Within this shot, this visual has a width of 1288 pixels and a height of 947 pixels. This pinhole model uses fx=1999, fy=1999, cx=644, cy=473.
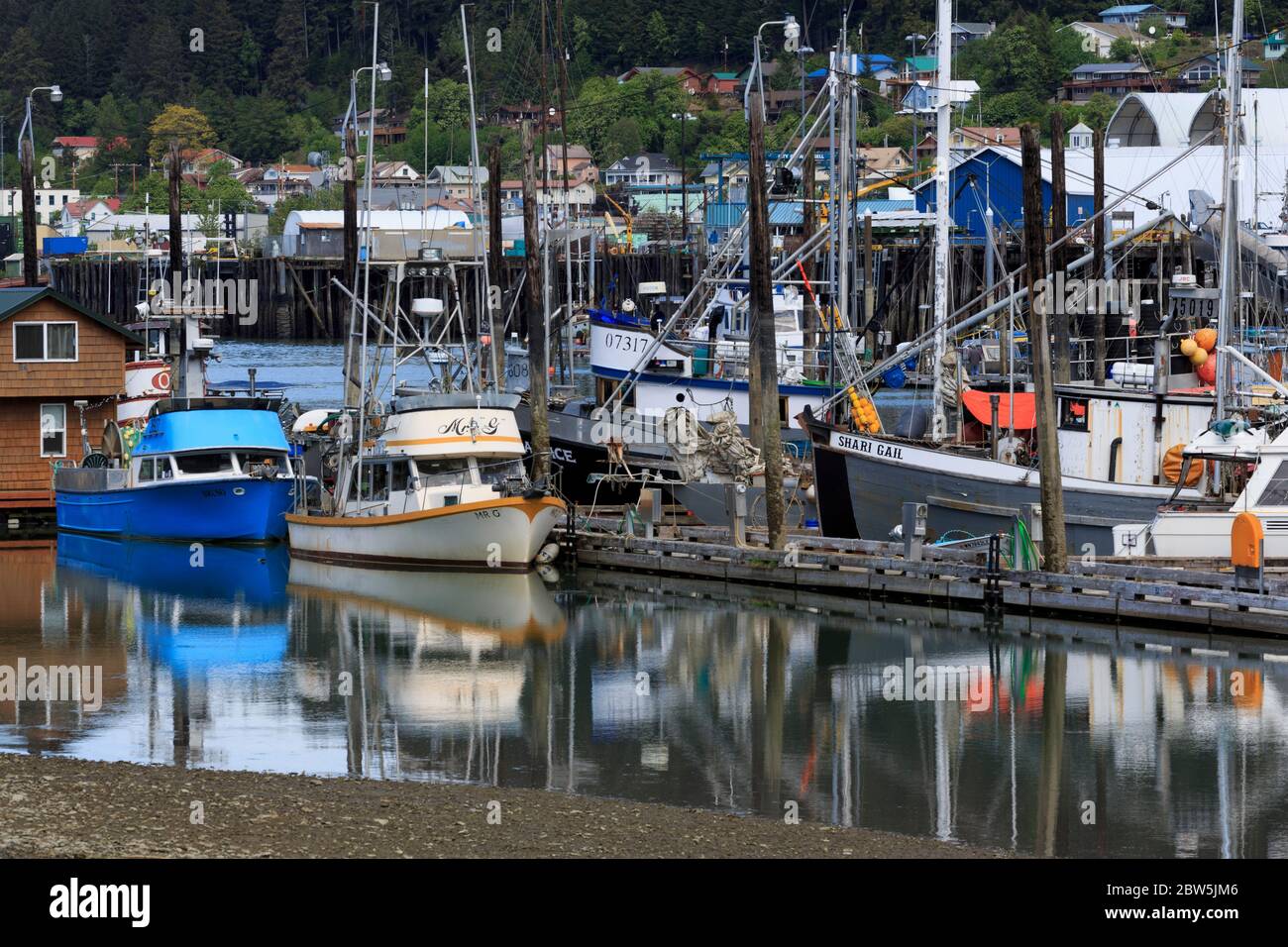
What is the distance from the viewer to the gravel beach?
16438 mm

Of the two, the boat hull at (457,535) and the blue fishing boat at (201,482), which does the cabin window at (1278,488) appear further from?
the blue fishing boat at (201,482)

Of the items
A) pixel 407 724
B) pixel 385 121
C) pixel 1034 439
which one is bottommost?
pixel 407 724

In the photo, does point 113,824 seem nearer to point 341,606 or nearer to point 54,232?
point 341,606

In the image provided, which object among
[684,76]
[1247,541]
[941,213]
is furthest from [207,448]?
[684,76]

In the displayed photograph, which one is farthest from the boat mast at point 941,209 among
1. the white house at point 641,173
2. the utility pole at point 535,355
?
the white house at point 641,173

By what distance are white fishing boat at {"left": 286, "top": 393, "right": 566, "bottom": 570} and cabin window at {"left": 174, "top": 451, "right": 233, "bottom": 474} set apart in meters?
4.35

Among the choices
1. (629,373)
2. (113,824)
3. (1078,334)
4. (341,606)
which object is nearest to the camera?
(113,824)

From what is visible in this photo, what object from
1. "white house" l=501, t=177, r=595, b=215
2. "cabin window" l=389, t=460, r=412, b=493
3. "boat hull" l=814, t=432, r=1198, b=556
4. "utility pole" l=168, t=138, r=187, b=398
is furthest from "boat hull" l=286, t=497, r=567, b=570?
"white house" l=501, t=177, r=595, b=215

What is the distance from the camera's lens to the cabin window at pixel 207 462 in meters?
39.4

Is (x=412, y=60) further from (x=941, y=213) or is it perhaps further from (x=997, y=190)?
(x=941, y=213)

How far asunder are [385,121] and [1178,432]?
5615 inches

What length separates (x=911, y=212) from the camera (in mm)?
92875

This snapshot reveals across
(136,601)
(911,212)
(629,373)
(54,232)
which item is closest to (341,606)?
(136,601)

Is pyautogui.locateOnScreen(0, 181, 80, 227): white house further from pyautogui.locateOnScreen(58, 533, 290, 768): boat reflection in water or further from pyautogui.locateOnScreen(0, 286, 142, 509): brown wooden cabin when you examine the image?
pyautogui.locateOnScreen(58, 533, 290, 768): boat reflection in water
